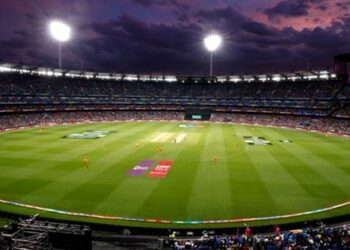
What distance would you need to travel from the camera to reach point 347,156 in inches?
2014

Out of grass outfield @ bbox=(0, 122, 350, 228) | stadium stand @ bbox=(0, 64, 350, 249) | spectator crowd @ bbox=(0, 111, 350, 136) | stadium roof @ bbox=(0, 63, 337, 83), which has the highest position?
stadium roof @ bbox=(0, 63, 337, 83)

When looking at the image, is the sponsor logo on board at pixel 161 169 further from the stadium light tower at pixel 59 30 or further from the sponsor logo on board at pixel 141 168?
the stadium light tower at pixel 59 30

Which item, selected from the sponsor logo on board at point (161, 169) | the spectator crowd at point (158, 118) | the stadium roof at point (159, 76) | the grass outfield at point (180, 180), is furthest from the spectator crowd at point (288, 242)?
the stadium roof at point (159, 76)

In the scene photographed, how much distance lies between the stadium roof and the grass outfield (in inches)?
2141

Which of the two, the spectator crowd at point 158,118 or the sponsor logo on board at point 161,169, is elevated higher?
the spectator crowd at point 158,118

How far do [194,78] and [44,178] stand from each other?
108m

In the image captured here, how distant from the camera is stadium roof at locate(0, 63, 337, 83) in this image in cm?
10719

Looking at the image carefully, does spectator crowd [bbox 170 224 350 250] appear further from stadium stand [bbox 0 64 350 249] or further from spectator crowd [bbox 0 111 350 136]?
stadium stand [bbox 0 64 350 249]

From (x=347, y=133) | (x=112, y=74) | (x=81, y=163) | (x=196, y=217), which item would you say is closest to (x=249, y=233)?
(x=196, y=217)

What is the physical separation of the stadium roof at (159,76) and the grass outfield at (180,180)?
54.4 metres

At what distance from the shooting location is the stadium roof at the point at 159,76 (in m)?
107

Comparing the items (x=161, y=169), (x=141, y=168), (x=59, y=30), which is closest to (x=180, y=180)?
(x=161, y=169)

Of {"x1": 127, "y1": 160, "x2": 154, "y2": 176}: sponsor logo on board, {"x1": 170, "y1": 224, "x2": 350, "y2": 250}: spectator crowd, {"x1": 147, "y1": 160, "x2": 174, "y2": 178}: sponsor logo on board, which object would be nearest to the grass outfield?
{"x1": 147, "y1": 160, "x2": 174, "y2": 178}: sponsor logo on board

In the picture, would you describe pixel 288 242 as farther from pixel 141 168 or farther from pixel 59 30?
pixel 59 30
